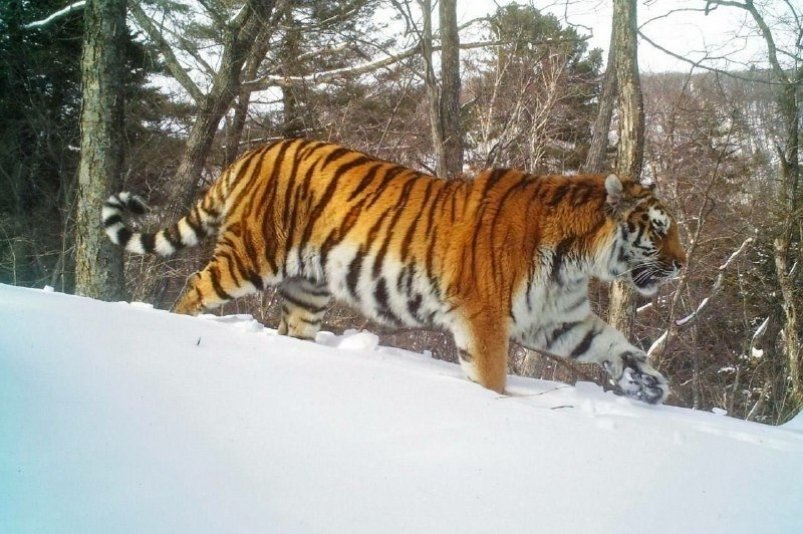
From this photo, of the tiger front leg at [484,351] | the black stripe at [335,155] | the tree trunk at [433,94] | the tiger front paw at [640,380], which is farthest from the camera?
the tree trunk at [433,94]

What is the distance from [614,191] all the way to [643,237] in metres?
0.38

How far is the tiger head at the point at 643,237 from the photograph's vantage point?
399 cm

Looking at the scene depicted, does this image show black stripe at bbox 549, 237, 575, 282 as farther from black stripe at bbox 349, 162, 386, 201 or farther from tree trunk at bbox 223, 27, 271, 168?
tree trunk at bbox 223, 27, 271, 168

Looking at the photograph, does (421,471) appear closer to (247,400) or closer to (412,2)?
(247,400)

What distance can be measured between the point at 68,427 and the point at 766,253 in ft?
43.0

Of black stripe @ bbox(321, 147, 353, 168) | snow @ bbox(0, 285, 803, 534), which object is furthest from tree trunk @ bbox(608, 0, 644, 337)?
snow @ bbox(0, 285, 803, 534)

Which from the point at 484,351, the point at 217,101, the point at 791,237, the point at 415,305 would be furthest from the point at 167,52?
the point at 791,237

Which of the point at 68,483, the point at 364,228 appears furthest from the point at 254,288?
the point at 68,483

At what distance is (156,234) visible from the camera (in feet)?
15.5

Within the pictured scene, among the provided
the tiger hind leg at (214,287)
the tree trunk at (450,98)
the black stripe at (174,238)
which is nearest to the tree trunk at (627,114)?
the tree trunk at (450,98)

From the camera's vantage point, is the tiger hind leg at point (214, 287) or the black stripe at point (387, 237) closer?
→ the black stripe at point (387, 237)

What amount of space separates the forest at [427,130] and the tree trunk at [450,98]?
0.02m

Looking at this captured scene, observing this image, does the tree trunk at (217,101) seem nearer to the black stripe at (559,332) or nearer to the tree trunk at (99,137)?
the tree trunk at (99,137)

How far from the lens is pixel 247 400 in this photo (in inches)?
90.1
